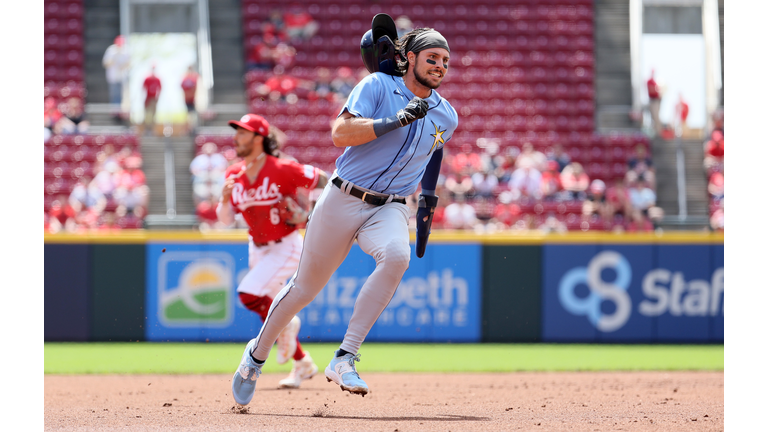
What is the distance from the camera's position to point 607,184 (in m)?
14.7

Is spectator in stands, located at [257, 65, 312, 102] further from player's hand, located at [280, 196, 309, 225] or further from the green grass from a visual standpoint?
player's hand, located at [280, 196, 309, 225]

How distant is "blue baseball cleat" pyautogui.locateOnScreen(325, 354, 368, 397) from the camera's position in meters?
4.18

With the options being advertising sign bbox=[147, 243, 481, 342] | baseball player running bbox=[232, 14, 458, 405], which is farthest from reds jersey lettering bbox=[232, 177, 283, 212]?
advertising sign bbox=[147, 243, 481, 342]

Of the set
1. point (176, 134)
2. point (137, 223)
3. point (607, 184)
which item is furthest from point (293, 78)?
point (607, 184)

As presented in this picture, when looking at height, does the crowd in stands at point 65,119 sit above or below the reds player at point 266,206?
above

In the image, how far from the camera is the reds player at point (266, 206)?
19.4 feet

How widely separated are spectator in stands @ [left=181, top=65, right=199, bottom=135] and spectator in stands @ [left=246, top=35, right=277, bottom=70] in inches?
56.6

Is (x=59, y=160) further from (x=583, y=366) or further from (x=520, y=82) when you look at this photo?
(x=583, y=366)

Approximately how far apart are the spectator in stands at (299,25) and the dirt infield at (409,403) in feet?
35.7

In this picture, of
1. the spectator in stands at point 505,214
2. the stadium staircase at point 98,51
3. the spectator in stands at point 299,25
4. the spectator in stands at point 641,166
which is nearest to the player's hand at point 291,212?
the spectator in stands at point 505,214

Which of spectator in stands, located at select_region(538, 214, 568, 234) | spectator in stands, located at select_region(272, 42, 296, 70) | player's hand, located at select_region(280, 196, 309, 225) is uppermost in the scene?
spectator in stands, located at select_region(272, 42, 296, 70)

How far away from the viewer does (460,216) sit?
1261 cm

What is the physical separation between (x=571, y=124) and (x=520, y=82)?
1377 mm

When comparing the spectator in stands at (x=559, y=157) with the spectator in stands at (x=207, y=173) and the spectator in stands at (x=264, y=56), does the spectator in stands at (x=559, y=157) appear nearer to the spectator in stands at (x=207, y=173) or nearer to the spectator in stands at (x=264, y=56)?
the spectator in stands at (x=207, y=173)
